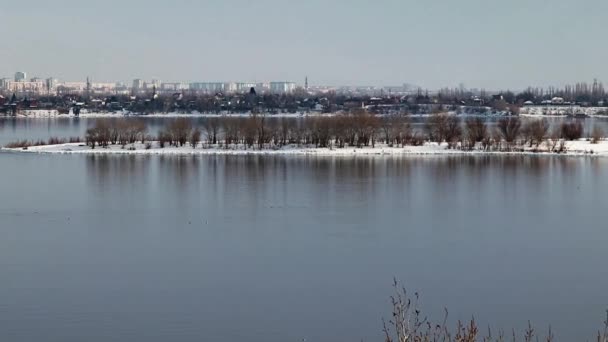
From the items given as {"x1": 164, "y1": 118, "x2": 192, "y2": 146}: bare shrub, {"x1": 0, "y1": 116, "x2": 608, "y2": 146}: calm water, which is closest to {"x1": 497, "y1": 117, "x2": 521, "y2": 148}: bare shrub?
{"x1": 0, "y1": 116, "x2": 608, "y2": 146}: calm water

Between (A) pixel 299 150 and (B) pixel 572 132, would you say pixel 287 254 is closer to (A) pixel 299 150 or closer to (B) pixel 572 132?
(A) pixel 299 150

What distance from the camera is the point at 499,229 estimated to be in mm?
10195

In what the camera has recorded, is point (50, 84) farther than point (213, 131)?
Yes

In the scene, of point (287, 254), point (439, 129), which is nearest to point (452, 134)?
point (439, 129)

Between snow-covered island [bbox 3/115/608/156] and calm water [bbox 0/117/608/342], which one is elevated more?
snow-covered island [bbox 3/115/608/156]

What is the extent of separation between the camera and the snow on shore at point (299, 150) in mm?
21766

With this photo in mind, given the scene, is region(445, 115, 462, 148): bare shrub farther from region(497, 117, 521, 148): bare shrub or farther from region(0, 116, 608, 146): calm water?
region(0, 116, 608, 146): calm water

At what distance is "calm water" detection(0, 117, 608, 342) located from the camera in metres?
6.45

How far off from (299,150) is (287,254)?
45.4 ft

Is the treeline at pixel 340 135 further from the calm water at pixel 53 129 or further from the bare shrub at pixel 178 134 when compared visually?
the calm water at pixel 53 129

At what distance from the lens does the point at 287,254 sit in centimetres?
873

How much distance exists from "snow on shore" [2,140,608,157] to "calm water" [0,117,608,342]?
595 centimetres

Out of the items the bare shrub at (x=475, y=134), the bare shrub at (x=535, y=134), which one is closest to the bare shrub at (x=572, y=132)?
the bare shrub at (x=535, y=134)

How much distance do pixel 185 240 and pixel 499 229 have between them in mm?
3450
